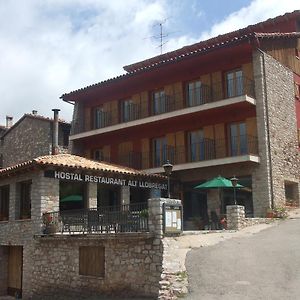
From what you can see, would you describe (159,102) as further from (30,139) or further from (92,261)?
(92,261)

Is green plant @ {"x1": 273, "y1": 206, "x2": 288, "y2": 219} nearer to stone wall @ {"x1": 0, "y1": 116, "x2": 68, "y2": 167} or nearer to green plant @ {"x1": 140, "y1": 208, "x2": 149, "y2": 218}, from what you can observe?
green plant @ {"x1": 140, "y1": 208, "x2": 149, "y2": 218}

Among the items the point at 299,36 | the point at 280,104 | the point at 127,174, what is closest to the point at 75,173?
the point at 127,174

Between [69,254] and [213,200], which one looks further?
[213,200]

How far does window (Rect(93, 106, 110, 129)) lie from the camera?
2945cm

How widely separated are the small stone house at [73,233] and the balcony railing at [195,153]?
2066mm

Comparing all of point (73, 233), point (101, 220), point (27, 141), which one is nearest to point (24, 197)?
point (73, 233)

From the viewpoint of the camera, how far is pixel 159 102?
89.5 feet

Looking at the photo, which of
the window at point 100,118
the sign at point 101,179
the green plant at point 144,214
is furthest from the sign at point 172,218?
the window at point 100,118

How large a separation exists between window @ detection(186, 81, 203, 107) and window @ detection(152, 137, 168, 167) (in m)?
2.69

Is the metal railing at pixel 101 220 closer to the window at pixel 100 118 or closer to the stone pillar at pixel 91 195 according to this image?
the stone pillar at pixel 91 195

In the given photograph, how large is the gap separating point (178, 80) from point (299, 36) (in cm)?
698

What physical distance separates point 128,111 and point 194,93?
479cm

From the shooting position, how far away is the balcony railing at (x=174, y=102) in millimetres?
24125

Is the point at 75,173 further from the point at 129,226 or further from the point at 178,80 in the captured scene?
the point at 178,80
